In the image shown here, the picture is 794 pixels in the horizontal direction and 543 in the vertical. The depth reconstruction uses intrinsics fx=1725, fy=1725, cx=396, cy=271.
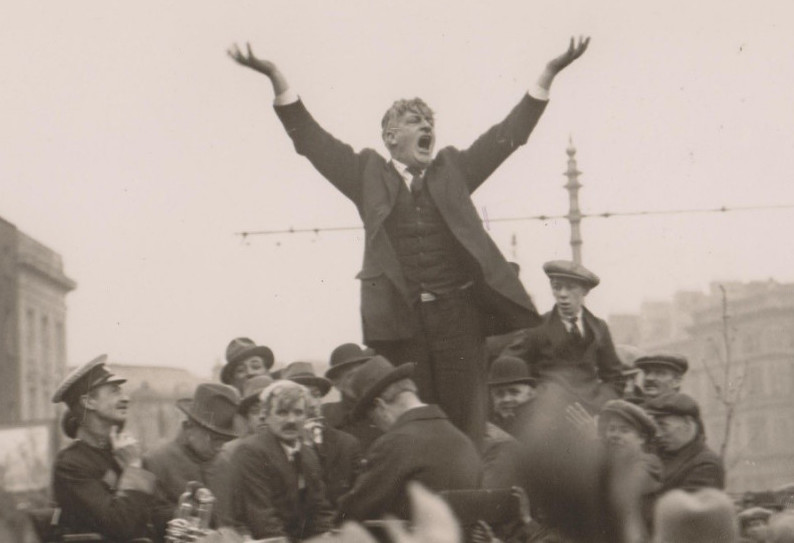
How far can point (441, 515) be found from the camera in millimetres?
3084

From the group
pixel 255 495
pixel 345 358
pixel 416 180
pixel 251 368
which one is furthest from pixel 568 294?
pixel 255 495

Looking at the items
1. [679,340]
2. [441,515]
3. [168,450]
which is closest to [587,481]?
[441,515]

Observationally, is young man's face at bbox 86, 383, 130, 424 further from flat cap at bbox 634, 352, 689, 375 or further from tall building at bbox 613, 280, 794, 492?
tall building at bbox 613, 280, 794, 492

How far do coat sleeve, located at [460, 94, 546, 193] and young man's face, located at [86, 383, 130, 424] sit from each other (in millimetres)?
1883

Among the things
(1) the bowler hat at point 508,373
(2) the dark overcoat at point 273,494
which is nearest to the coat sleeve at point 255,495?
(2) the dark overcoat at point 273,494

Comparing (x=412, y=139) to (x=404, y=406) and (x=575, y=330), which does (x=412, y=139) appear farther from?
(x=575, y=330)

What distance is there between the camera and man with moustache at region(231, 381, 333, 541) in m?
7.29

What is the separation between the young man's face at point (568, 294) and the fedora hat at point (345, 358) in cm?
107

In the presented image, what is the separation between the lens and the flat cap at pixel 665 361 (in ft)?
32.0

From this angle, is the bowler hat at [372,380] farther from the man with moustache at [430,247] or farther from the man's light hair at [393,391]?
the man with moustache at [430,247]

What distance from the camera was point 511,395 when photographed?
8.96m

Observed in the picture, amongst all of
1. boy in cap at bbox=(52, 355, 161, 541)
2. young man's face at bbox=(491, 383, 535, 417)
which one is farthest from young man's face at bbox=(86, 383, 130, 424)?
young man's face at bbox=(491, 383, 535, 417)

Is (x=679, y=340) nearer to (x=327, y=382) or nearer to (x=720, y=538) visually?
(x=327, y=382)

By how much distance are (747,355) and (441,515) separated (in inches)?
2477
